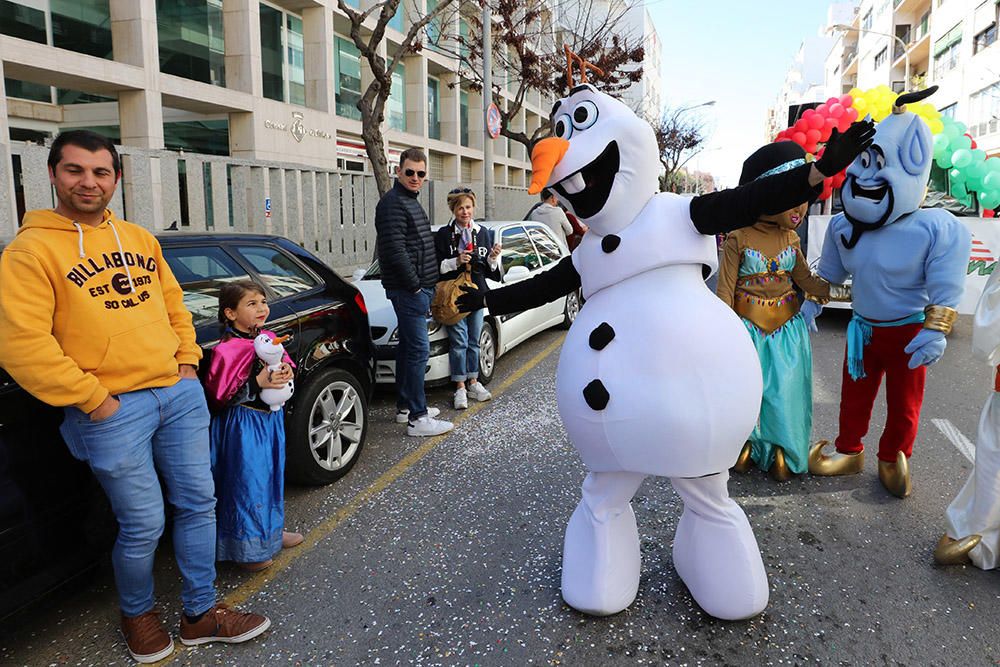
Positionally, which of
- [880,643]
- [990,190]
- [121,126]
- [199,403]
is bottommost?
[880,643]

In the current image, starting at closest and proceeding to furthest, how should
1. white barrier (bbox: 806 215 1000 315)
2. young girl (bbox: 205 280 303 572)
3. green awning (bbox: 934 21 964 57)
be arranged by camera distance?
young girl (bbox: 205 280 303 572) < white barrier (bbox: 806 215 1000 315) < green awning (bbox: 934 21 964 57)

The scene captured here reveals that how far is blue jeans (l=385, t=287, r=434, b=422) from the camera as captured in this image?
186 inches

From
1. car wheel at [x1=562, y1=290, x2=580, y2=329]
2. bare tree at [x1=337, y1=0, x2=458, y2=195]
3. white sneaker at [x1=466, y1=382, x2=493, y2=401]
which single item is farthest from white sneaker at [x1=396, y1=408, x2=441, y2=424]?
bare tree at [x1=337, y1=0, x2=458, y2=195]

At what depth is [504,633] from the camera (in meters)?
2.56

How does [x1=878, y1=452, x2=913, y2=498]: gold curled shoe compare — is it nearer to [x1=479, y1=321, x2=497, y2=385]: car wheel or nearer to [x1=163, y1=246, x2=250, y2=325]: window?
[x1=479, y1=321, x2=497, y2=385]: car wheel

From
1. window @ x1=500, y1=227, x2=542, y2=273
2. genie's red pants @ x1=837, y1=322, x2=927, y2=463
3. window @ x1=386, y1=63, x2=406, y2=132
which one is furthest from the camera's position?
window @ x1=386, y1=63, x2=406, y2=132

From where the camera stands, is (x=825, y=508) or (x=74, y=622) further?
(x=825, y=508)

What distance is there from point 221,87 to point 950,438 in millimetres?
14704

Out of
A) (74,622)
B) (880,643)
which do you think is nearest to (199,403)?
(74,622)

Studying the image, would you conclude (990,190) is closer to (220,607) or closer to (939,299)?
(939,299)

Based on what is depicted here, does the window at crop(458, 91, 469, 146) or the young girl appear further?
the window at crop(458, 91, 469, 146)

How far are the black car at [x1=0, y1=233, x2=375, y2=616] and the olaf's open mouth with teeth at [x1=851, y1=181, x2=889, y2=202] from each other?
9.54 ft

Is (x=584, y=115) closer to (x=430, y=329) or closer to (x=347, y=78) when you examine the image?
(x=430, y=329)

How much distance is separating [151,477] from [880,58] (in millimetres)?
55168
